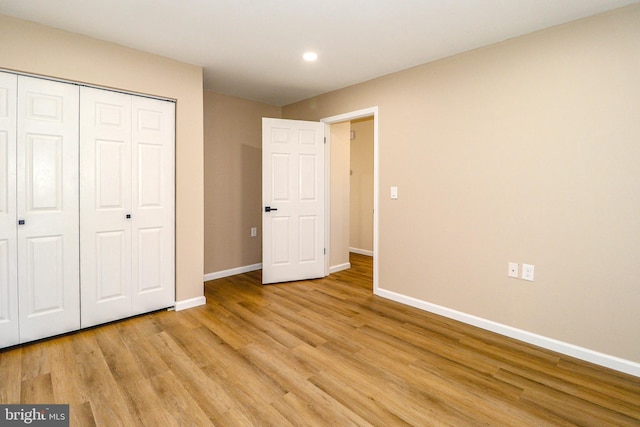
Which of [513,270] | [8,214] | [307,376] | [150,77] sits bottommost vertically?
[307,376]

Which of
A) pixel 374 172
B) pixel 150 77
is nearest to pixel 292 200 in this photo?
pixel 374 172

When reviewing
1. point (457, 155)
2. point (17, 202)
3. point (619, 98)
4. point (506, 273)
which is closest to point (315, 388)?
point (506, 273)

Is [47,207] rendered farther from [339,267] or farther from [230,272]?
[339,267]

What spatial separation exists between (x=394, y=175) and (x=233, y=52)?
204cm

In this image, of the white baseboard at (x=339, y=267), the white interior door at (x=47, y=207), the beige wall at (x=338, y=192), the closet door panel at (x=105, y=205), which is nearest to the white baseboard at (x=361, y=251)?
the white baseboard at (x=339, y=267)

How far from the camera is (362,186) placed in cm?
591

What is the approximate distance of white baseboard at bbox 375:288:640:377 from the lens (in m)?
2.12

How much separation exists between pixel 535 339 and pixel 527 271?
1.77 feet

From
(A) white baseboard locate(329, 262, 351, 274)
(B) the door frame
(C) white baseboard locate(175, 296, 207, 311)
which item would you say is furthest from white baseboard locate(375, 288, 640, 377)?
(C) white baseboard locate(175, 296, 207, 311)

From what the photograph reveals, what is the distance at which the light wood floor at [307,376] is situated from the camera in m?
1.69

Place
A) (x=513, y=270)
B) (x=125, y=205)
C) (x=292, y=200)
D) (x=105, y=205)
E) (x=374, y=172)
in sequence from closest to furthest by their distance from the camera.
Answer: (x=513, y=270)
(x=105, y=205)
(x=125, y=205)
(x=374, y=172)
(x=292, y=200)

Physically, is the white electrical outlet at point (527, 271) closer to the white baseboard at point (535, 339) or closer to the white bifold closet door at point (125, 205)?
the white baseboard at point (535, 339)

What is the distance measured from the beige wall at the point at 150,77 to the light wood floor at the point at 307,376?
2.45ft

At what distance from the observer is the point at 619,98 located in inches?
83.0
